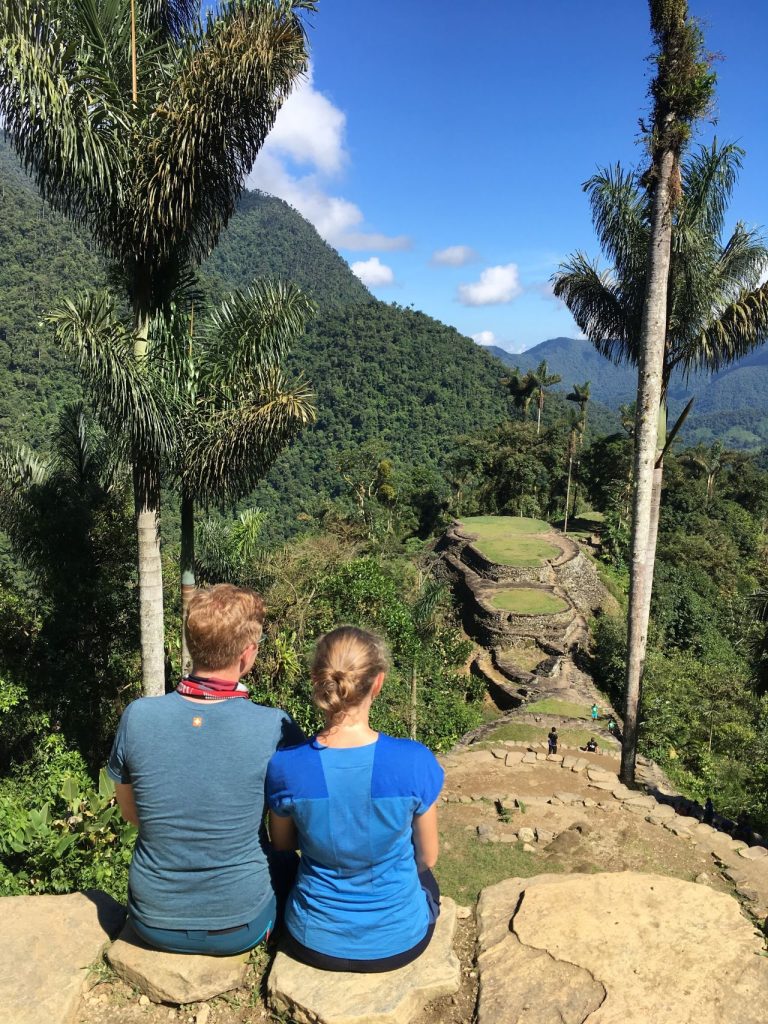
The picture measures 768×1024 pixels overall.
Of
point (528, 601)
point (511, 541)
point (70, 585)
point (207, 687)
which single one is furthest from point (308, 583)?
point (511, 541)

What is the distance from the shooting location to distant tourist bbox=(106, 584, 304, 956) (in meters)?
2.35

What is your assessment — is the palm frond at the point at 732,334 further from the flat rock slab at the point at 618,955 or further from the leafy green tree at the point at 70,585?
the leafy green tree at the point at 70,585

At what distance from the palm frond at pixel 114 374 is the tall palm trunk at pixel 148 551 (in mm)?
188

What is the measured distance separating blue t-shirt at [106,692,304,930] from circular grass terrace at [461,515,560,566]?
26760 millimetres

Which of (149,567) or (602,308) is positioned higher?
(602,308)

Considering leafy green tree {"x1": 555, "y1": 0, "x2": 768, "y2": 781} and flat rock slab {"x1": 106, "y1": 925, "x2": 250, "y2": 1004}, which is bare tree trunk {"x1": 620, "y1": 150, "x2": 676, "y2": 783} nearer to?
leafy green tree {"x1": 555, "y1": 0, "x2": 768, "y2": 781}

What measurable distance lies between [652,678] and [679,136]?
1488 centimetres

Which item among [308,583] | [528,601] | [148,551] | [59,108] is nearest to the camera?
[59,108]

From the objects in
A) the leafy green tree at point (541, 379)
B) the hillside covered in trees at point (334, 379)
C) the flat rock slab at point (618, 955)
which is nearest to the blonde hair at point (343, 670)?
the flat rock slab at point (618, 955)

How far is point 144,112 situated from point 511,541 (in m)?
28.0

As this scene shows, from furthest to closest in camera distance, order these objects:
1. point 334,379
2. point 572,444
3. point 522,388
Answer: point 334,379 < point 522,388 < point 572,444

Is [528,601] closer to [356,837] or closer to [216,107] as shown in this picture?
[216,107]

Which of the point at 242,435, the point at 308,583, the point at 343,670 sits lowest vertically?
the point at 308,583

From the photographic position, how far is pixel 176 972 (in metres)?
2.51
